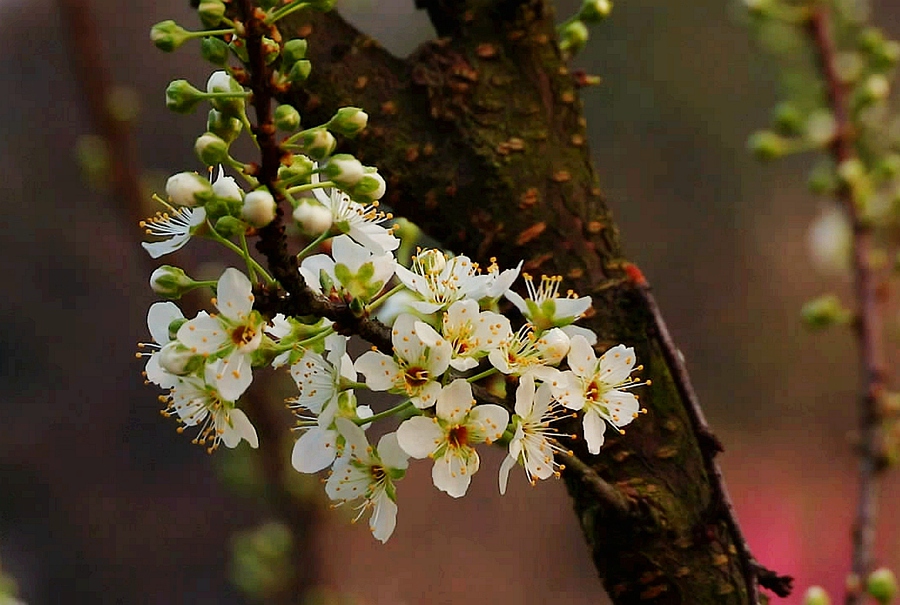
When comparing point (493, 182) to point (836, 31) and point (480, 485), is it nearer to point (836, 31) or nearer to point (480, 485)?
point (836, 31)

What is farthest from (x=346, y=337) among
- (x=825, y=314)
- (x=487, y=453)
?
(x=487, y=453)

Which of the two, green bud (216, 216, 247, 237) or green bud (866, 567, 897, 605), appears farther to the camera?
green bud (866, 567, 897, 605)

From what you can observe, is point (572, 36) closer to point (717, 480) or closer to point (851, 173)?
point (717, 480)

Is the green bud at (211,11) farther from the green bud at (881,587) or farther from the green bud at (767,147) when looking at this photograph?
the green bud at (767,147)

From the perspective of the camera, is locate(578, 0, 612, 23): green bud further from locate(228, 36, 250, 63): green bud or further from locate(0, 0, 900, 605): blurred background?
locate(0, 0, 900, 605): blurred background

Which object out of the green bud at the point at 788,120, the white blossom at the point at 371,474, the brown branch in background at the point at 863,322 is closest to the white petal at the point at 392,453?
the white blossom at the point at 371,474

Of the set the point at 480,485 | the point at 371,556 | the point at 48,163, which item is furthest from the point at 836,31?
the point at 48,163

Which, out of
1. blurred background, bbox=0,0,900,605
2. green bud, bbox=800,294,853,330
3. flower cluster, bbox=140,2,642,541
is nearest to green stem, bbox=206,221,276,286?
flower cluster, bbox=140,2,642,541
